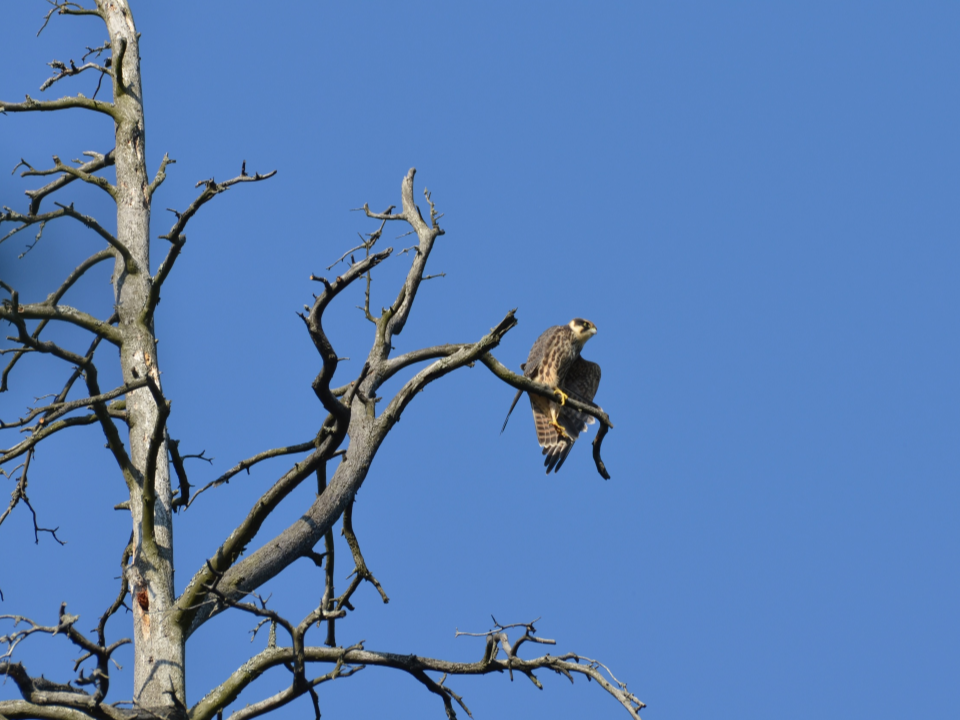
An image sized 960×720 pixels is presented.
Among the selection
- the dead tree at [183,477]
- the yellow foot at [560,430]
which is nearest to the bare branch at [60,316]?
the dead tree at [183,477]

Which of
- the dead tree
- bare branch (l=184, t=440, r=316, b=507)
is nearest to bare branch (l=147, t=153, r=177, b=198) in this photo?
the dead tree

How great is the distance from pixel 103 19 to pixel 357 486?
4.00 metres

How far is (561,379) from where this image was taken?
761cm

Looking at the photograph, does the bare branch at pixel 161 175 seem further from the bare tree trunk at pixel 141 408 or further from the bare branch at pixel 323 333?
the bare branch at pixel 323 333

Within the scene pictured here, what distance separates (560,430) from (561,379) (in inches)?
27.3

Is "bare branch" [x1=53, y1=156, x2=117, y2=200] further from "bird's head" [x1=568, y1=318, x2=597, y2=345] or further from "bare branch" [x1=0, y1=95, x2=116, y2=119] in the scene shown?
"bird's head" [x1=568, y1=318, x2=597, y2=345]

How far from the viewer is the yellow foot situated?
699 centimetres

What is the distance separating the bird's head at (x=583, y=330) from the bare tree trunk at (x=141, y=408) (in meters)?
3.07

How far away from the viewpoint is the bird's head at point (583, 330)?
7340 mm

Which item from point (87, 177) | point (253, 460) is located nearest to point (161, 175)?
point (87, 177)

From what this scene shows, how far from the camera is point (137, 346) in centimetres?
552

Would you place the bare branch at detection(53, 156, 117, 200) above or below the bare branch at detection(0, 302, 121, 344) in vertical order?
above

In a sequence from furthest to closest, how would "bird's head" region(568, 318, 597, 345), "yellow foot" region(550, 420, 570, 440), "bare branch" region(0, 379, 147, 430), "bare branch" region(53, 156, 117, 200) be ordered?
"bird's head" region(568, 318, 597, 345) → "yellow foot" region(550, 420, 570, 440) → "bare branch" region(53, 156, 117, 200) → "bare branch" region(0, 379, 147, 430)

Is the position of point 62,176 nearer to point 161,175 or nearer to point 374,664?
point 161,175
